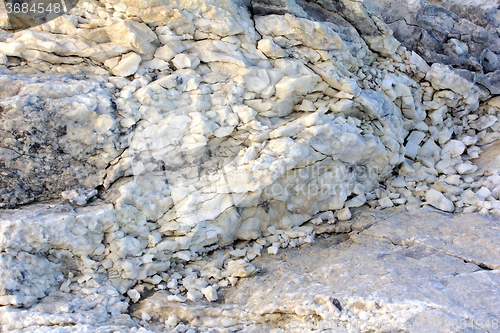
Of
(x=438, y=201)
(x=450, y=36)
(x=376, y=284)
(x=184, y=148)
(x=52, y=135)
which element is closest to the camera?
(x=376, y=284)

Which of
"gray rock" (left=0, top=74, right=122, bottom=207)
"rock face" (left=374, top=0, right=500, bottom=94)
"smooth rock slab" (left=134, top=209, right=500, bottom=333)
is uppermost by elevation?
"rock face" (left=374, top=0, right=500, bottom=94)

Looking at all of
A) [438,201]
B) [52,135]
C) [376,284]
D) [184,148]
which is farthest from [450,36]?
[52,135]

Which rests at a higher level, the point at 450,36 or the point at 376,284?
the point at 450,36

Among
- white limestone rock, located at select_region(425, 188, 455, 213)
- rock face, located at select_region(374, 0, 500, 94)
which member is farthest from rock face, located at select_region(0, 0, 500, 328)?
rock face, located at select_region(374, 0, 500, 94)

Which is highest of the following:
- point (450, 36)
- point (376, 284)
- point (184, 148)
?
point (450, 36)

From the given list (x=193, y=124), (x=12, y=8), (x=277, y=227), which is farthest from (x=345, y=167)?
(x=12, y=8)

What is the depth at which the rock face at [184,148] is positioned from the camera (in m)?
2.83

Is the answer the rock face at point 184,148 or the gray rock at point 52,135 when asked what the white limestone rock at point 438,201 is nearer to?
the rock face at point 184,148

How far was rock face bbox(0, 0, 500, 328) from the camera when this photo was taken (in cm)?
283

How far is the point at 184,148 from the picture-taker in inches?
125

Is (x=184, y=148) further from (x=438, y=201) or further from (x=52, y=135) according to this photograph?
(x=438, y=201)

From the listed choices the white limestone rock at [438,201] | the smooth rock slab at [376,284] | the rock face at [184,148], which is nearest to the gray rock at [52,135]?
the rock face at [184,148]

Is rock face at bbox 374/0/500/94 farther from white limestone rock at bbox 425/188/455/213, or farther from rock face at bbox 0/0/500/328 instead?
white limestone rock at bbox 425/188/455/213

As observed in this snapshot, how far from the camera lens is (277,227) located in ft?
11.6
